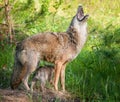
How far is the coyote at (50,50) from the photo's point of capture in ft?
28.0

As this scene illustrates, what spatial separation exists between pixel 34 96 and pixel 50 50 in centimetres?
87

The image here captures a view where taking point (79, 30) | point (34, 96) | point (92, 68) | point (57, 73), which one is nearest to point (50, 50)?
point (57, 73)

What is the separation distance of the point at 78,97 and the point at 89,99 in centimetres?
19

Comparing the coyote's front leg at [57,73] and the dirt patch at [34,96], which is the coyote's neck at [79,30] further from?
the dirt patch at [34,96]

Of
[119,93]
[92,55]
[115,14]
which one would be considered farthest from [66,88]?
[115,14]

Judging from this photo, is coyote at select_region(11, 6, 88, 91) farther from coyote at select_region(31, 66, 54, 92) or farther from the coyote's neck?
coyote at select_region(31, 66, 54, 92)

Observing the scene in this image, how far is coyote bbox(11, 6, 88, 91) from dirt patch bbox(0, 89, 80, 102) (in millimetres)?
201

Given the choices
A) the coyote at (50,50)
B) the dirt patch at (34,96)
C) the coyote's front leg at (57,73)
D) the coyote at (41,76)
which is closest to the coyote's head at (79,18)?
the coyote at (50,50)

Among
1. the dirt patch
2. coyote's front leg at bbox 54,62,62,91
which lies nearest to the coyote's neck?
coyote's front leg at bbox 54,62,62,91

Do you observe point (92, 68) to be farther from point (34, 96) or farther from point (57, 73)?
point (34, 96)

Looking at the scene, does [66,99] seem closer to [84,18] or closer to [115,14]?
[84,18]

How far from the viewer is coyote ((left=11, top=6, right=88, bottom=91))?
8523 millimetres

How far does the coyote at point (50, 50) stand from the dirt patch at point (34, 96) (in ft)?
0.66

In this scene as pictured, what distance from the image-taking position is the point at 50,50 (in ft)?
28.6
